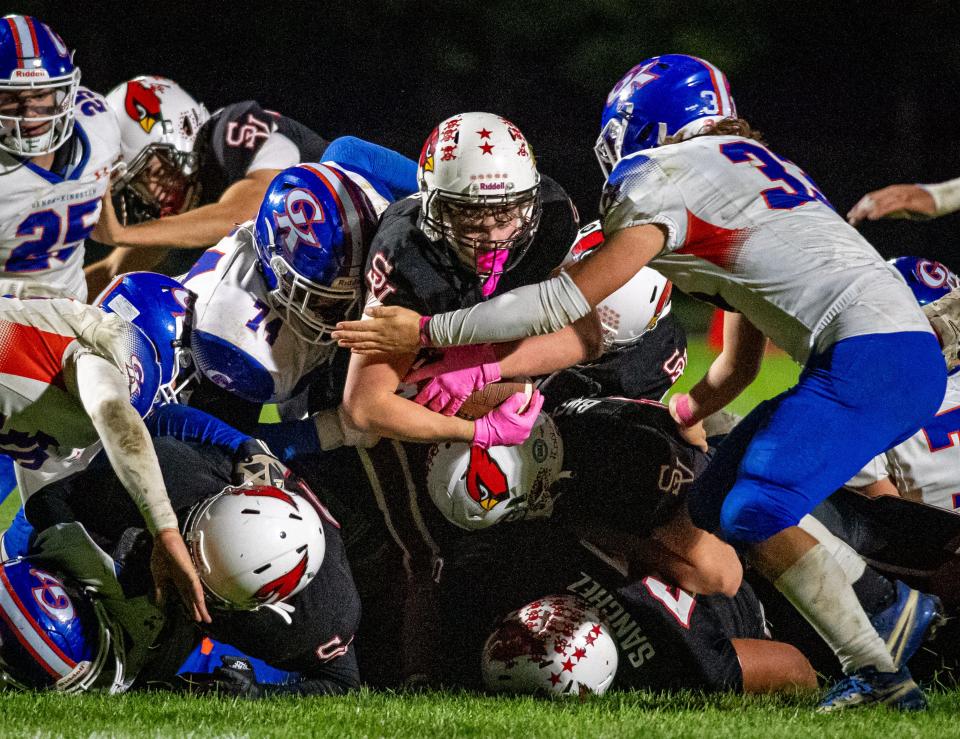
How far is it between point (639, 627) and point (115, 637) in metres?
1.26

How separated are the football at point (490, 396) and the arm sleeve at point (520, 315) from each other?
12.5 inches

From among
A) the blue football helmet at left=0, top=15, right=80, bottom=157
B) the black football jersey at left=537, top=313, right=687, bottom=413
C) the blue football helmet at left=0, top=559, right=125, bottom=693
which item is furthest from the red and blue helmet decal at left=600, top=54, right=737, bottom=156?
the blue football helmet at left=0, top=559, right=125, bottom=693

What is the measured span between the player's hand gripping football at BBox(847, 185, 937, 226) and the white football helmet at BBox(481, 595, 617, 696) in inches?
53.6

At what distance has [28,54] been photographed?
13.4 ft

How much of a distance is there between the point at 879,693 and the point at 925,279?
1.45 meters

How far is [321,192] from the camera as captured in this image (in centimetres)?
364

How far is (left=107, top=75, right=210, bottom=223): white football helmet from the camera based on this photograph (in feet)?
15.8

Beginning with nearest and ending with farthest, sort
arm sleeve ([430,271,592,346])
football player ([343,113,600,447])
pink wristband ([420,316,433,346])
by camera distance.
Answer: arm sleeve ([430,271,592,346]), pink wristband ([420,316,433,346]), football player ([343,113,600,447])

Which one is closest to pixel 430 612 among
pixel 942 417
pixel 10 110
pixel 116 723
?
pixel 116 723

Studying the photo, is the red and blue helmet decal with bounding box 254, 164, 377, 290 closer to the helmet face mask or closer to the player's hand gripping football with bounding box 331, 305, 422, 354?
the player's hand gripping football with bounding box 331, 305, 422, 354

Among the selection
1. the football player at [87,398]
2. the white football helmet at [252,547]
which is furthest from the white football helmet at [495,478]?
the football player at [87,398]

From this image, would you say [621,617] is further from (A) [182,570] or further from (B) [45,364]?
(B) [45,364]

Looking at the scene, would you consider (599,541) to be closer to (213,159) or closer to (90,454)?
(90,454)

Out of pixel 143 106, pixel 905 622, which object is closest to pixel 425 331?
pixel 905 622
